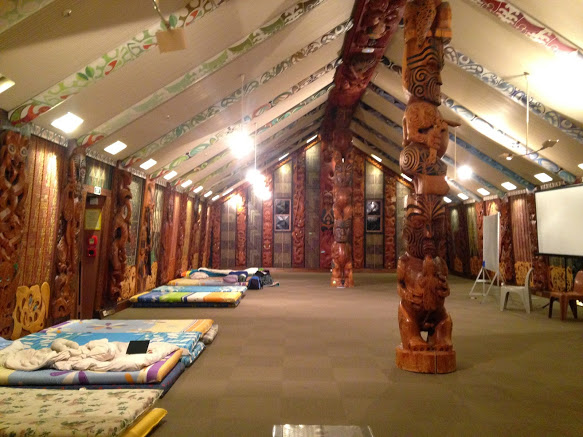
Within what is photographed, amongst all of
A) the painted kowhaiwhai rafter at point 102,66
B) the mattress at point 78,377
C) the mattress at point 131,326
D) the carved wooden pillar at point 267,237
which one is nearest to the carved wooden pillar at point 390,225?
the carved wooden pillar at point 267,237

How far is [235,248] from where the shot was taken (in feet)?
55.3

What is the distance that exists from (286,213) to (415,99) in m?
12.3

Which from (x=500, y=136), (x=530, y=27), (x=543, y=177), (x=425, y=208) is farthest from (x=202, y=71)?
(x=543, y=177)

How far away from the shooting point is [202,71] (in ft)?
19.5

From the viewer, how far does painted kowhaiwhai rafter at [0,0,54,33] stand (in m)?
3.18

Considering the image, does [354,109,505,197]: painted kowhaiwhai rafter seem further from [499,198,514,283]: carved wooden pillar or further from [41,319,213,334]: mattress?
[41,319,213,334]: mattress

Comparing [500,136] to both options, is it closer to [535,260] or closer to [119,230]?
[535,260]

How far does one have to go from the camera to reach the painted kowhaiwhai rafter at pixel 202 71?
5828 mm

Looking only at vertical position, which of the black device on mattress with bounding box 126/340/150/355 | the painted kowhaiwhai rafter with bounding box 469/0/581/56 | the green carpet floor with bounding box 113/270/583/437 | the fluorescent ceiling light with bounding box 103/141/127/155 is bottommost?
the green carpet floor with bounding box 113/270/583/437

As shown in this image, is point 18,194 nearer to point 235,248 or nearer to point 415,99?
point 415,99

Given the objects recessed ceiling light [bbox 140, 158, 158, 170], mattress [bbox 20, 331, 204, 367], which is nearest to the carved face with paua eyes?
mattress [bbox 20, 331, 204, 367]

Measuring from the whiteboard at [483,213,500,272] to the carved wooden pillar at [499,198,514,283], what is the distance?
2372 millimetres

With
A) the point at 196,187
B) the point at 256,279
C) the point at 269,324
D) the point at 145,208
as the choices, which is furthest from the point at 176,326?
the point at 196,187

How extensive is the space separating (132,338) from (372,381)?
2602 mm
